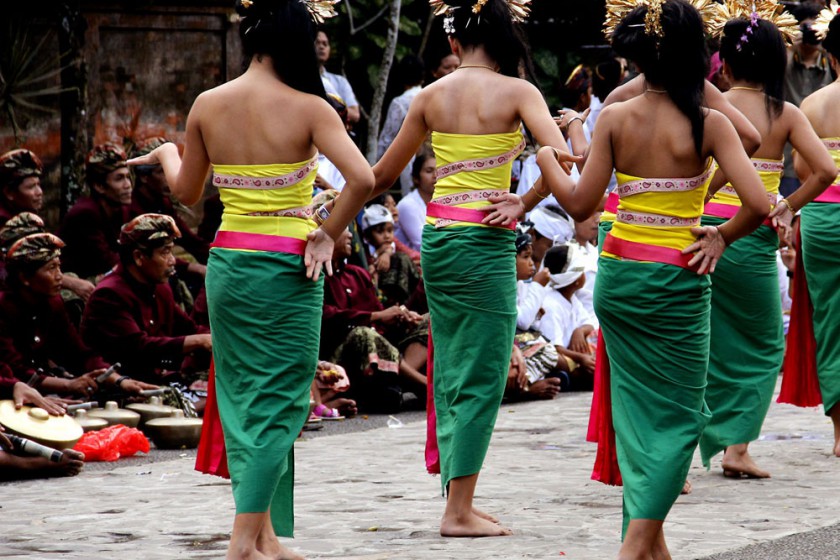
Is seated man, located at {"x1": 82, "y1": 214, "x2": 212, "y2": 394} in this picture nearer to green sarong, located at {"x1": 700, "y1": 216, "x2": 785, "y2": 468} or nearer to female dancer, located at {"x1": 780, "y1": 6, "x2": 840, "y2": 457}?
green sarong, located at {"x1": 700, "y1": 216, "x2": 785, "y2": 468}

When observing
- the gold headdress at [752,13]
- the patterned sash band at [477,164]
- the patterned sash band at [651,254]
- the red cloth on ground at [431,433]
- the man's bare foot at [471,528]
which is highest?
the gold headdress at [752,13]

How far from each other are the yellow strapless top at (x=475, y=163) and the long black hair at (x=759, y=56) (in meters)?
1.57

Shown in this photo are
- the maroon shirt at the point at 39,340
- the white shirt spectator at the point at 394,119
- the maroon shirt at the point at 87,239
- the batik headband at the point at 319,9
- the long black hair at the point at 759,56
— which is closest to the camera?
the batik headband at the point at 319,9

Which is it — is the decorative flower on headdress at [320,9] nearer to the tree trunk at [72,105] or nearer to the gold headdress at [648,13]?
the gold headdress at [648,13]

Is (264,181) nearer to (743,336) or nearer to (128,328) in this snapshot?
(743,336)

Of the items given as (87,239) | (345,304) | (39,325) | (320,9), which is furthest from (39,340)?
(320,9)

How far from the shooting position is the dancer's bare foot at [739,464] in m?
7.29

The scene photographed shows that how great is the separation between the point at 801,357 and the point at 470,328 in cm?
290

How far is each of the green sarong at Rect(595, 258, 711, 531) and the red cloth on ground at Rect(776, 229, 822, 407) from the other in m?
3.20

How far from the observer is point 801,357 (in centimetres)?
829

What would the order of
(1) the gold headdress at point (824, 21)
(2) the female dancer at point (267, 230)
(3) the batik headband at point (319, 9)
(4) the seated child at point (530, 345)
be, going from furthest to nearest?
1. (4) the seated child at point (530, 345)
2. (1) the gold headdress at point (824, 21)
3. (3) the batik headband at point (319, 9)
4. (2) the female dancer at point (267, 230)

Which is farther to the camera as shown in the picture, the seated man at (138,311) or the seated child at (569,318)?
the seated child at (569,318)

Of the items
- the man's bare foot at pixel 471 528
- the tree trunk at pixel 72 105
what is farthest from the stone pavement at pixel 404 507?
the tree trunk at pixel 72 105

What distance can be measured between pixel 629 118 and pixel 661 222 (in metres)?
0.38
